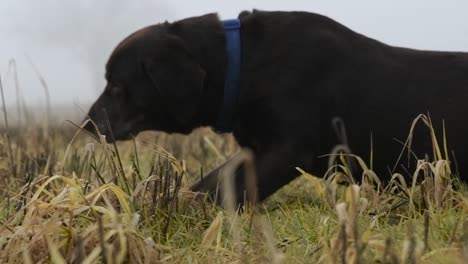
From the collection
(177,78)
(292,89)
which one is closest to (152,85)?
(177,78)

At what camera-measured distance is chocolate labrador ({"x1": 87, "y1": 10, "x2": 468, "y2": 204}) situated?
3439 millimetres

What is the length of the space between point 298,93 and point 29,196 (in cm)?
145

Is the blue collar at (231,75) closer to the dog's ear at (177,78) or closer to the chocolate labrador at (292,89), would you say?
the chocolate labrador at (292,89)

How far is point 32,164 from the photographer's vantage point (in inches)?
137

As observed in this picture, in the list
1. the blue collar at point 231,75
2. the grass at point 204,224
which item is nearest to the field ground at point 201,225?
the grass at point 204,224

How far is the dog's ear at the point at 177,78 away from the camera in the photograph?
3.50 metres

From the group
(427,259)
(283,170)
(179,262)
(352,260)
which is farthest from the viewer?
(283,170)

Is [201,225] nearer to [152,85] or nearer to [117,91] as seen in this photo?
[152,85]

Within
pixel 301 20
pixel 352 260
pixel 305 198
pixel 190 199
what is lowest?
pixel 305 198

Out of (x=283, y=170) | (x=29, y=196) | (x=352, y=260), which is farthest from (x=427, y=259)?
(x=283, y=170)

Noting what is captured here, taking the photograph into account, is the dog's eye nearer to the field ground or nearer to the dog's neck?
the dog's neck

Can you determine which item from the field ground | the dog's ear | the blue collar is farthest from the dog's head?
the field ground

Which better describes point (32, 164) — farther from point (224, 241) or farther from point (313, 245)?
point (313, 245)

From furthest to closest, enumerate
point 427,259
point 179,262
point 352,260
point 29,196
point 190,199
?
point 190,199 < point 29,196 < point 179,262 < point 427,259 < point 352,260
